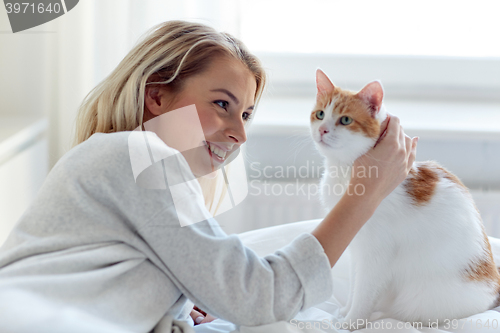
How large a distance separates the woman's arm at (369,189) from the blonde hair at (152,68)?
0.37 meters

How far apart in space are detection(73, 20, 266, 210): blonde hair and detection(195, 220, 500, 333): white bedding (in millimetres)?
→ 482

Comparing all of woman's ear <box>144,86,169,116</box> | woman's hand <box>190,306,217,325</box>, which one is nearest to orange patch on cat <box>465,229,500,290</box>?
woman's hand <box>190,306,217,325</box>

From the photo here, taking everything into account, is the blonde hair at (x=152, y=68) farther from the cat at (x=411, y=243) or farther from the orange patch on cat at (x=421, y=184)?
the orange patch on cat at (x=421, y=184)

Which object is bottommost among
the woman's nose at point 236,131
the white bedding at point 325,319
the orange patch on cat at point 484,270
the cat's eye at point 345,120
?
the white bedding at point 325,319

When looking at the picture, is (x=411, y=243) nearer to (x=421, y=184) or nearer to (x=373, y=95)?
(x=421, y=184)

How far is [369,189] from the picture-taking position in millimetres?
822

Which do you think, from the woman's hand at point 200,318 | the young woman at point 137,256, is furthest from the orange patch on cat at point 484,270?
the woman's hand at point 200,318

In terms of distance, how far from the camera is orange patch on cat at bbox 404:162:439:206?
928 mm

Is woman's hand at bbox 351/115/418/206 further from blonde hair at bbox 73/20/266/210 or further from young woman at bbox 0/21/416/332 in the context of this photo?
blonde hair at bbox 73/20/266/210

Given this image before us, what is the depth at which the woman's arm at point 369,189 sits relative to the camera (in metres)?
0.76

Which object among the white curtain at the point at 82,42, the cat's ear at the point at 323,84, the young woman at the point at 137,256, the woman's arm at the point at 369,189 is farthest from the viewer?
the white curtain at the point at 82,42

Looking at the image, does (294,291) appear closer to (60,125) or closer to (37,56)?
(60,125)

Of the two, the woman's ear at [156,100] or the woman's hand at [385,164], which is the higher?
the woman's ear at [156,100]

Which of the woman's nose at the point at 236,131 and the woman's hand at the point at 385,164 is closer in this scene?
the woman's hand at the point at 385,164
